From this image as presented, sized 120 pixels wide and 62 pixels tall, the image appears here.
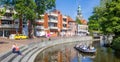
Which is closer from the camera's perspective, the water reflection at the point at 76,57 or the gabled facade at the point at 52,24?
the water reflection at the point at 76,57

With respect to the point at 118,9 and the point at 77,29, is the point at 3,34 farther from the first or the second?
the point at 77,29

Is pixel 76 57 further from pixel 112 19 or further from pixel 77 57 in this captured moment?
pixel 112 19

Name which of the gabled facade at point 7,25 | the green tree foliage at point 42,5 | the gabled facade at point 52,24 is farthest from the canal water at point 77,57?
the gabled facade at point 52,24

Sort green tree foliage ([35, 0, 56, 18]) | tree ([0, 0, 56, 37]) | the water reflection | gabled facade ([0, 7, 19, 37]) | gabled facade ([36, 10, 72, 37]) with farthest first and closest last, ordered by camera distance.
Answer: gabled facade ([36, 10, 72, 37])
gabled facade ([0, 7, 19, 37])
green tree foliage ([35, 0, 56, 18])
tree ([0, 0, 56, 37])
the water reflection

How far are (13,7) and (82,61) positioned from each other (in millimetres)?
49517

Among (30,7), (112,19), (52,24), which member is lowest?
(52,24)

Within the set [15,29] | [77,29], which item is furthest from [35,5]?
[77,29]

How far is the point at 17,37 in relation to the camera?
89375 mm

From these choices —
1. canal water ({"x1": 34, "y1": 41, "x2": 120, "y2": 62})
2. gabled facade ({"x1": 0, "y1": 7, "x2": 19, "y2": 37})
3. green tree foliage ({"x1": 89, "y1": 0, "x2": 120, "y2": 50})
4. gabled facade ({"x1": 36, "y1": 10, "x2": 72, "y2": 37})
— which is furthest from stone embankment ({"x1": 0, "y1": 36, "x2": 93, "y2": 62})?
gabled facade ({"x1": 0, "y1": 7, "x2": 19, "y2": 37})

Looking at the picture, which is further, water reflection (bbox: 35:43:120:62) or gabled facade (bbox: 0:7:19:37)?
gabled facade (bbox: 0:7:19:37)

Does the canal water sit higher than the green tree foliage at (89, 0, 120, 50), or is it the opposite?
the green tree foliage at (89, 0, 120, 50)

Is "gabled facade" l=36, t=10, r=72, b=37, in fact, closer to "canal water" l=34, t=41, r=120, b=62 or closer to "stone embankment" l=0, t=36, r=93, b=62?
"stone embankment" l=0, t=36, r=93, b=62

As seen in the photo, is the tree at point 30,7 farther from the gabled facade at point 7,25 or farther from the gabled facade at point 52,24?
the gabled facade at point 52,24

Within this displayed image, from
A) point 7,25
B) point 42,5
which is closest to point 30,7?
point 42,5
